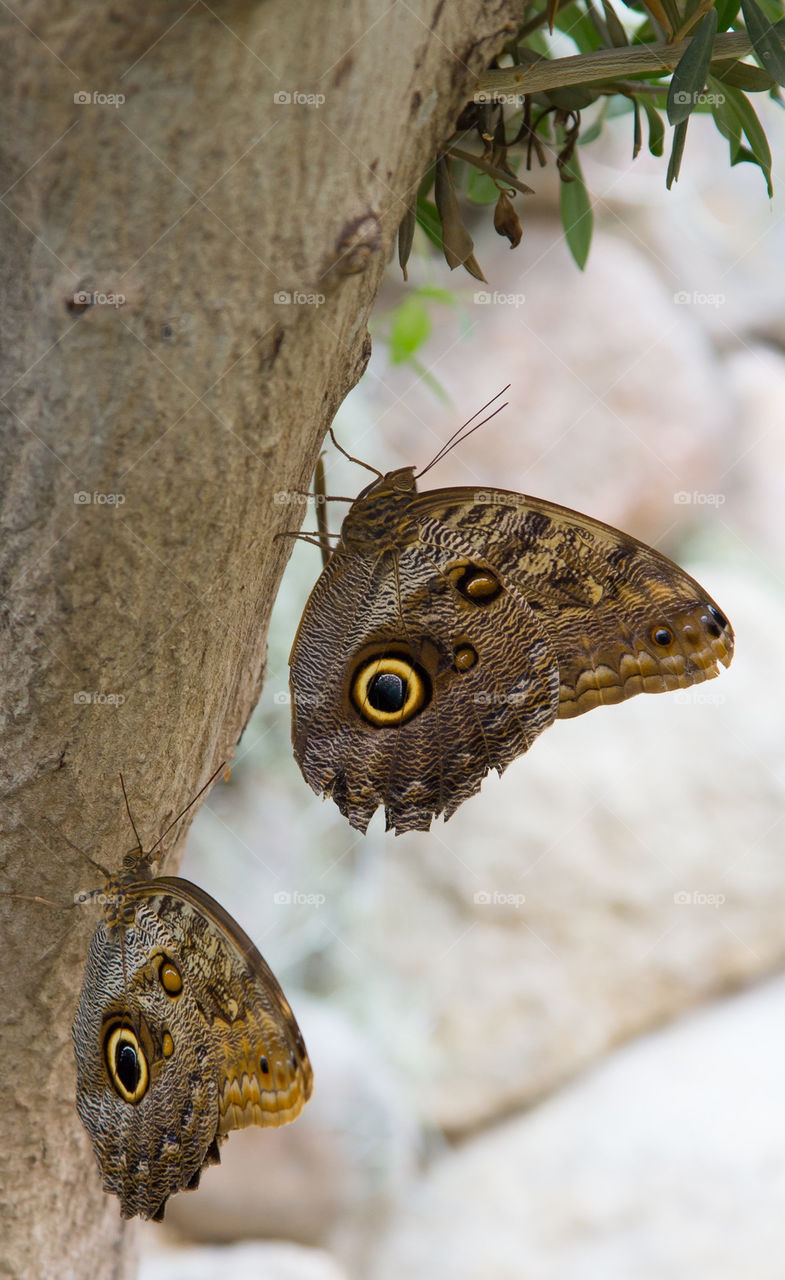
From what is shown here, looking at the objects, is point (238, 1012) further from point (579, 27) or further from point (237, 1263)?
point (237, 1263)

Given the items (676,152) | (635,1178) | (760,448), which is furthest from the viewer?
(760,448)

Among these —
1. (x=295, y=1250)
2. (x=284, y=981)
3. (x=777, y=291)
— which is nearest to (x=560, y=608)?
Result: (x=295, y=1250)

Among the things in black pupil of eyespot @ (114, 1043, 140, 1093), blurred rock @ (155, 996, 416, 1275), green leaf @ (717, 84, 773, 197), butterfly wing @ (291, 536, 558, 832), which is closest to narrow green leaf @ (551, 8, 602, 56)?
green leaf @ (717, 84, 773, 197)

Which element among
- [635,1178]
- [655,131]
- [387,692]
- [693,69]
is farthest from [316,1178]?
[693,69]

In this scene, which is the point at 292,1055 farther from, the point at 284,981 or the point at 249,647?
the point at 284,981

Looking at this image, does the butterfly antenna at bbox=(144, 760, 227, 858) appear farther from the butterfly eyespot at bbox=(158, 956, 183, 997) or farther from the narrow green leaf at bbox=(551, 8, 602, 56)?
the narrow green leaf at bbox=(551, 8, 602, 56)

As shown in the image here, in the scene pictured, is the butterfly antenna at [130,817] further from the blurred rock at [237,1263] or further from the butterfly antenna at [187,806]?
the blurred rock at [237,1263]

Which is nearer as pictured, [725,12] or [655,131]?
[725,12]

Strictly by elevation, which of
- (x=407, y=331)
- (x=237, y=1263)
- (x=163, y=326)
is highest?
(x=163, y=326)
